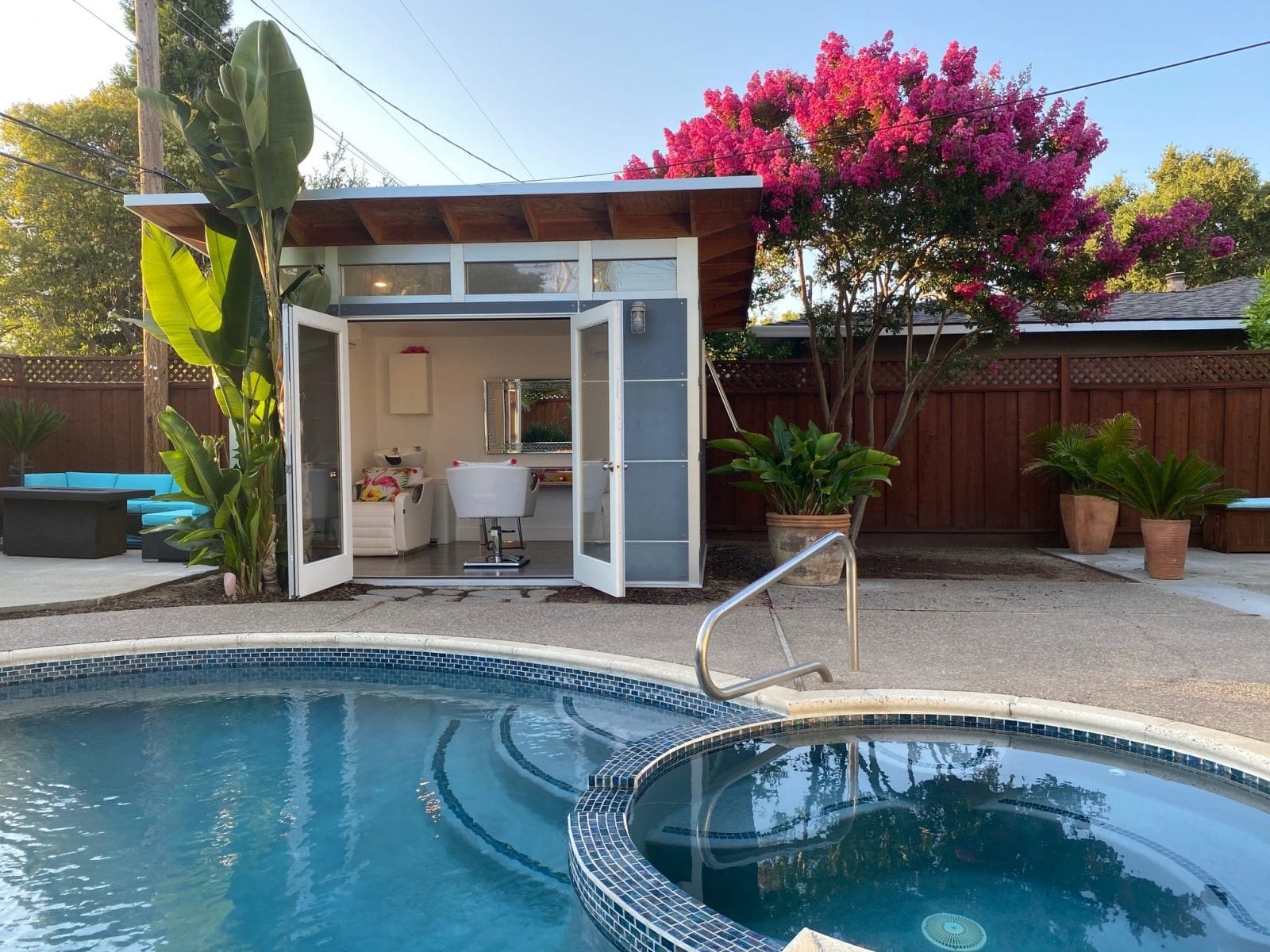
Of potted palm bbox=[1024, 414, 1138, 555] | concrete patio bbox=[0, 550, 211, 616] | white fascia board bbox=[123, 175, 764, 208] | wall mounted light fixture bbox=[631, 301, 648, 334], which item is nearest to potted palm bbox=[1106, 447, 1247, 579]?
potted palm bbox=[1024, 414, 1138, 555]

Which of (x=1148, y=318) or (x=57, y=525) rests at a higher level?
(x=1148, y=318)

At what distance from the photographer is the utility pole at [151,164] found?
9.17 metres

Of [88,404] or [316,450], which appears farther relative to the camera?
[88,404]

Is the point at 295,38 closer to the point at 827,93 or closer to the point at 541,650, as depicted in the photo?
the point at 827,93

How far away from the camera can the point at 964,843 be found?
2818 mm

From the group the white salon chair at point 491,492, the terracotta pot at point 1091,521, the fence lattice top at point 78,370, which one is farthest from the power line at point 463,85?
the terracotta pot at point 1091,521

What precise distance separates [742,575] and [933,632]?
8.02 ft

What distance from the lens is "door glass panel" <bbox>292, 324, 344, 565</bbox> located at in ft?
20.8

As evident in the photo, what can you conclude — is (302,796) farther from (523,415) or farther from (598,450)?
(523,415)

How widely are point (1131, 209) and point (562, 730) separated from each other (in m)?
25.4

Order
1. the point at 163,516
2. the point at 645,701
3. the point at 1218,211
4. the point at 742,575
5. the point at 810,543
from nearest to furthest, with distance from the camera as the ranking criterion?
the point at 645,701 → the point at 810,543 → the point at 742,575 → the point at 163,516 → the point at 1218,211

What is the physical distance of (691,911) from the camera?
6.97 ft

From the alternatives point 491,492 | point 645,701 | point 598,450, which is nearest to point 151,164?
point 491,492

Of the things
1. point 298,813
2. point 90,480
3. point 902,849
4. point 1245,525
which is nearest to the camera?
point 902,849
